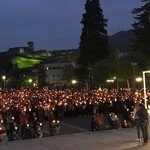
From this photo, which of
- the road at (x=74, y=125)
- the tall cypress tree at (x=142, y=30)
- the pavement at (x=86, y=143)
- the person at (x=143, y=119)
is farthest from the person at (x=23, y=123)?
the tall cypress tree at (x=142, y=30)

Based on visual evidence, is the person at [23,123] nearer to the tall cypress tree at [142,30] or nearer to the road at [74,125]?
the road at [74,125]

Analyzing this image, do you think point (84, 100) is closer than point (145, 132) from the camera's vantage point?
No

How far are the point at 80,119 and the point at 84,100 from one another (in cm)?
202

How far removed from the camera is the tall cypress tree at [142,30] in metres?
72.6

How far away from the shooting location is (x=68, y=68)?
123375mm

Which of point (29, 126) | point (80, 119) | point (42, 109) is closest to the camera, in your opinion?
point (29, 126)

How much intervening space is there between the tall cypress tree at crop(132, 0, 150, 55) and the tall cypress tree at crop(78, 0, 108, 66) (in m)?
4.57

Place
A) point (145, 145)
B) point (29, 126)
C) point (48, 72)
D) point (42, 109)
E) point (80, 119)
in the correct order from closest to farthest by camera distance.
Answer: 1. point (145, 145)
2. point (29, 126)
3. point (42, 109)
4. point (80, 119)
5. point (48, 72)

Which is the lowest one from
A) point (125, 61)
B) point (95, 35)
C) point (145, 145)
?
point (145, 145)

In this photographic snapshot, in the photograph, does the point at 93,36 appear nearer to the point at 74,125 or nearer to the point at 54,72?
the point at 74,125

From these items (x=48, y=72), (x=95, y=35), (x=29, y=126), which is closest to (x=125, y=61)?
(x=95, y=35)

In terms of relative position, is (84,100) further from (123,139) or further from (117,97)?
(123,139)

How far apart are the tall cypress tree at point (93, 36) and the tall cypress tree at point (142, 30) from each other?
4.57 m

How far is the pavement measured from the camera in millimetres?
18562
